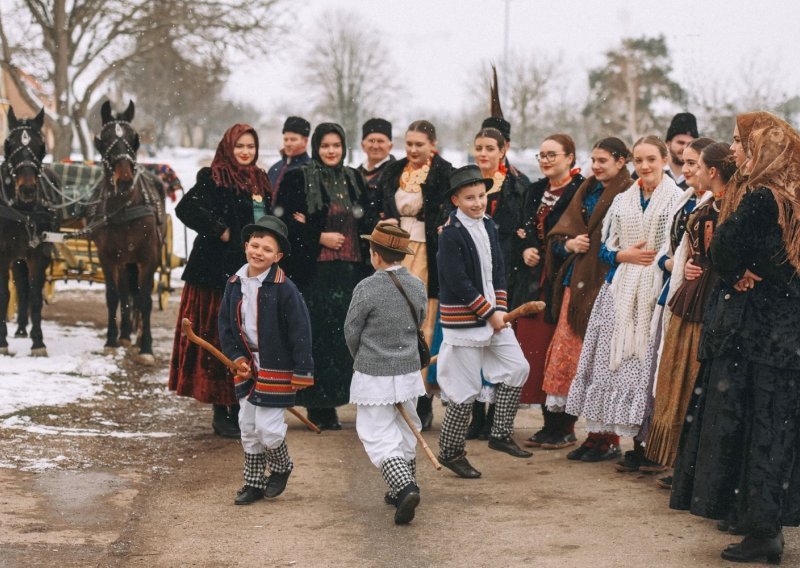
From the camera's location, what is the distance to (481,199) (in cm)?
683

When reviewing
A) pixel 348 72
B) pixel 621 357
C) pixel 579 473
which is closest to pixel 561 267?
pixel 621 357

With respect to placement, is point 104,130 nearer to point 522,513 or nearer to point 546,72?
point 522,513

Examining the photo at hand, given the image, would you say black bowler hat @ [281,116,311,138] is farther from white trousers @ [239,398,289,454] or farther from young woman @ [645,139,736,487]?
young woman @ [645,139,736,487]

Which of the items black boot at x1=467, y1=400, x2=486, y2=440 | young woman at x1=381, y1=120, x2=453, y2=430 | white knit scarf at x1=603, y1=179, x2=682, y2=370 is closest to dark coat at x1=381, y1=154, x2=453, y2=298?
young woman at x1=381, y1=120, x2=453, y2=430

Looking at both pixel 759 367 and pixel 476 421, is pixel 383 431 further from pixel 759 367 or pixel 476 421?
pixel 476 421

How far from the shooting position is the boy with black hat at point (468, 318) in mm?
6781

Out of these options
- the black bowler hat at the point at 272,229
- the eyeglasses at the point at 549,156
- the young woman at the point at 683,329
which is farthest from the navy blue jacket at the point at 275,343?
the eyeglasses at the point at 549,156

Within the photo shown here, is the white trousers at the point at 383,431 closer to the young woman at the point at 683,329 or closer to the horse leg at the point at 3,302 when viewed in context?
the young woman at the point at 683,329

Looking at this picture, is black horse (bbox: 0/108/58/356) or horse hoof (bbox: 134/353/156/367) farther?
horse hoof (bbox: 134/353/156/367)

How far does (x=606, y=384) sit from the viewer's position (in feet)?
23.3

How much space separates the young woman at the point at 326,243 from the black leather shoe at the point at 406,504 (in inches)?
97.9

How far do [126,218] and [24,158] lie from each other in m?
1.12

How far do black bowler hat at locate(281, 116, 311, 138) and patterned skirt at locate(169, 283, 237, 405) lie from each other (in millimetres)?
1566

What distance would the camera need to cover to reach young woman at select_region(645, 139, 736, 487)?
6.15 metres
